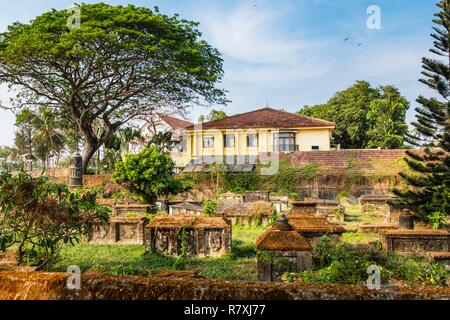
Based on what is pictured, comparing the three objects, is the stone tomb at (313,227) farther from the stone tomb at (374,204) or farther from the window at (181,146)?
the window at (181,146)

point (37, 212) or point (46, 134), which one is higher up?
point (46, 134)

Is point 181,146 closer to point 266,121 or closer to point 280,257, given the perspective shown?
point 266,121

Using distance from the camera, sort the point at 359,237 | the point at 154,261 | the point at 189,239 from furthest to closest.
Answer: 1. the point at 359,237
2. the point at 189,239
3. the point at 154,261

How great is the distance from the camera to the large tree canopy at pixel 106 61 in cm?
1944

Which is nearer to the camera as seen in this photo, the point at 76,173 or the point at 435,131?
the point at 435,131

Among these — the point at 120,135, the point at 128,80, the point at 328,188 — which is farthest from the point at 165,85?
the point at 328,188

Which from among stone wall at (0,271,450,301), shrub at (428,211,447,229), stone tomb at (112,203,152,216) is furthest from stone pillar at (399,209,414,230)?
stone tomb at (112,203,152,216)

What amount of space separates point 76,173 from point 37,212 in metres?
18.2

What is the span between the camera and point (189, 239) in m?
7.58

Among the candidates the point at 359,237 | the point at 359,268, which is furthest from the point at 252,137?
the point at 359,268

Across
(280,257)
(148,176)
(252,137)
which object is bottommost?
(280,257)

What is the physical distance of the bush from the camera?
190 inches

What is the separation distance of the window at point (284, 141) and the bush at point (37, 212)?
2149 cm

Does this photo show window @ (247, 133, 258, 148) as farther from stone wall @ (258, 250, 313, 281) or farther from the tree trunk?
stone wall @ (258, 250, 313, 281)
